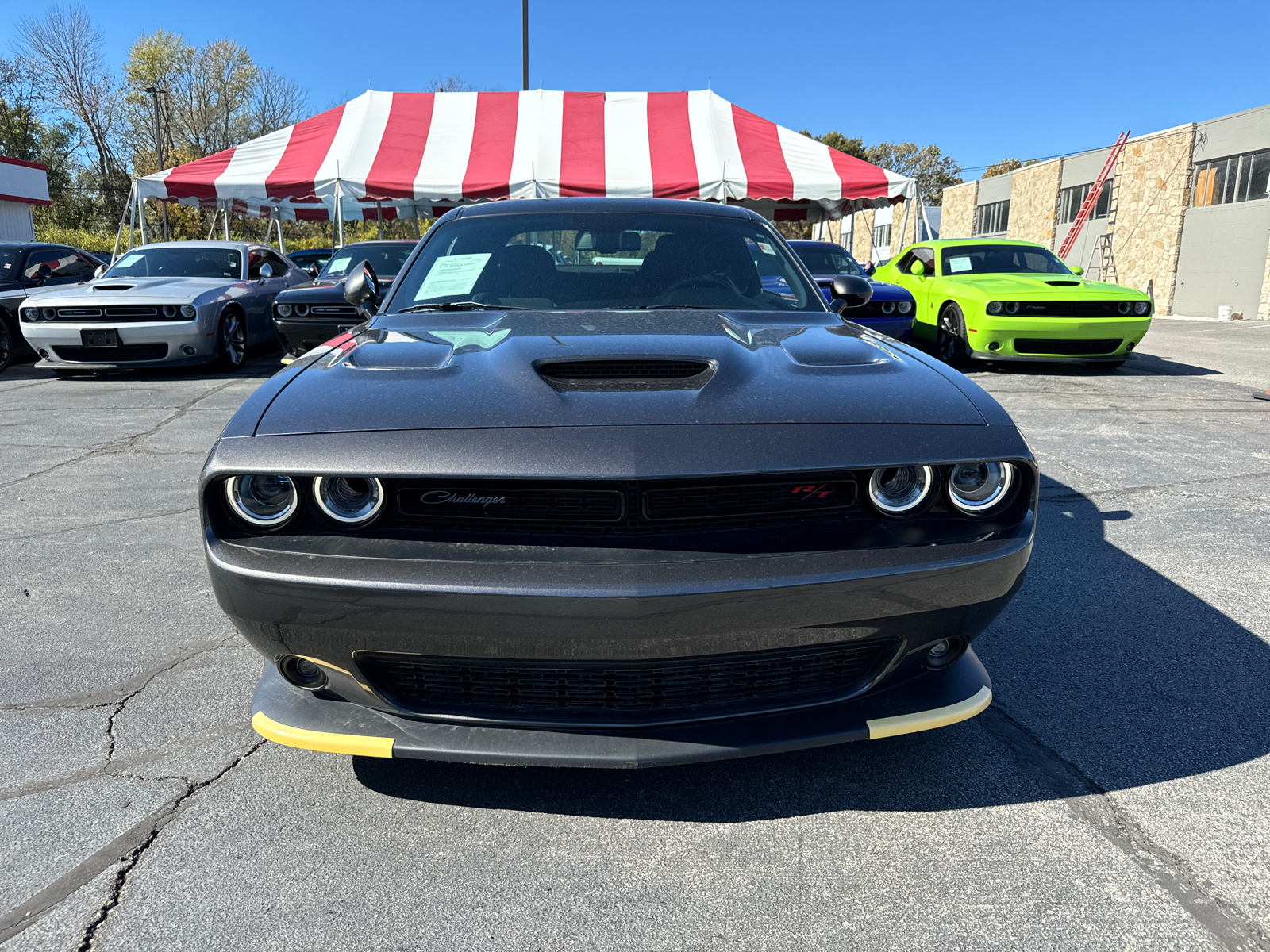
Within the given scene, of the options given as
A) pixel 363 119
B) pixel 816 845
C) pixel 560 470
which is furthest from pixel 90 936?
pixel 363 119

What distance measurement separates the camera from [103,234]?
127ft

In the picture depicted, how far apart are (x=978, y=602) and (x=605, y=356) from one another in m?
0.98

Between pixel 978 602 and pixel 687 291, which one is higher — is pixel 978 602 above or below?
below

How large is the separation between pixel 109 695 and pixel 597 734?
166cm

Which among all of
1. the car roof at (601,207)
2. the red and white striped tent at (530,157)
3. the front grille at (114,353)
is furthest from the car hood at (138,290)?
the car roof at (601,207)

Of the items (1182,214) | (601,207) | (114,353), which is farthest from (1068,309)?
(1182,214)

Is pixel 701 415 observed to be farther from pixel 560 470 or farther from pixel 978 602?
pixel 978 602

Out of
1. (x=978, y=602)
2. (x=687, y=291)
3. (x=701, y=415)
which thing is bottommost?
(x=978, y=602)

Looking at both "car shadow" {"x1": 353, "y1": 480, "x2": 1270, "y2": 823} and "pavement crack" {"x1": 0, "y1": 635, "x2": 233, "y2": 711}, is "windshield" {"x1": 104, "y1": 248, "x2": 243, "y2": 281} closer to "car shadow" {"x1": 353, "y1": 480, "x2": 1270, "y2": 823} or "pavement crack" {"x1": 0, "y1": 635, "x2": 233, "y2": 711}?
"pavement crack" {"x1": 0, "y1": 635, "x2": 233, "y2": 711}

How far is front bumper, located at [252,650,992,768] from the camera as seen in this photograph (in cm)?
171

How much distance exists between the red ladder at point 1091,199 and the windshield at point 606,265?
27639mm

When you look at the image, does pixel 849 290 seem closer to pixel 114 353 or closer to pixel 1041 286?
pixel 1041 286

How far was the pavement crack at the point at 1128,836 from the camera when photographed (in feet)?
5.28

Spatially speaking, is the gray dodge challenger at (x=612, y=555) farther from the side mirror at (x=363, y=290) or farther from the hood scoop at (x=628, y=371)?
the side mirror at (x=363, y=290)
